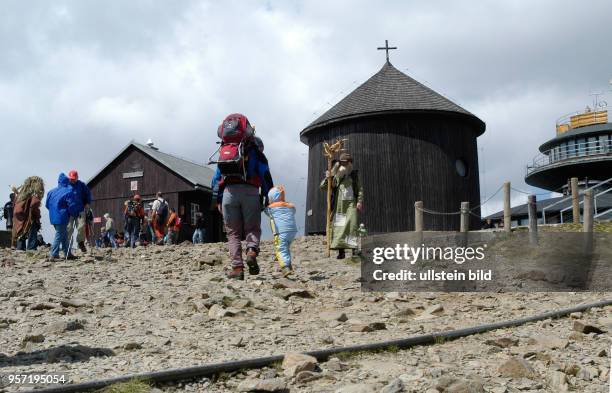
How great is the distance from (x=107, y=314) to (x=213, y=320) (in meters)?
1.18

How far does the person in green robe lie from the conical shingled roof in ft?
33.1

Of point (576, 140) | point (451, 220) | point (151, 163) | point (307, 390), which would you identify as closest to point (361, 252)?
point (307, 390)

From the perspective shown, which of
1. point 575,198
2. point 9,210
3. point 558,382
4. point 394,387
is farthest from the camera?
point 9,210

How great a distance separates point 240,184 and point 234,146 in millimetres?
508

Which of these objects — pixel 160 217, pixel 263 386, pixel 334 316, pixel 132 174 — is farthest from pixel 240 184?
pixel 132 174

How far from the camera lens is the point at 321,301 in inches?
294

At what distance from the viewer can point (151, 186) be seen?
31625 millimetres

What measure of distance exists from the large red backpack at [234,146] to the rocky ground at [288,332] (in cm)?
148

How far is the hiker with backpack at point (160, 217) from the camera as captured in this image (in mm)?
18828

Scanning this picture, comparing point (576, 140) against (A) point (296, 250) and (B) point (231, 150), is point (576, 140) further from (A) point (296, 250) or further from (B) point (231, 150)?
(B) point (231, 150)

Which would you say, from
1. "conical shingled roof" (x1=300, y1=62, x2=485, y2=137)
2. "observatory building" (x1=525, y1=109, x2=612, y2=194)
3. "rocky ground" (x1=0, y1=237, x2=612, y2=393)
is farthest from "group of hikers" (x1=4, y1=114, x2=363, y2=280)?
"observatory building" (x1=525, y1=109, x2=612, y2=194)
